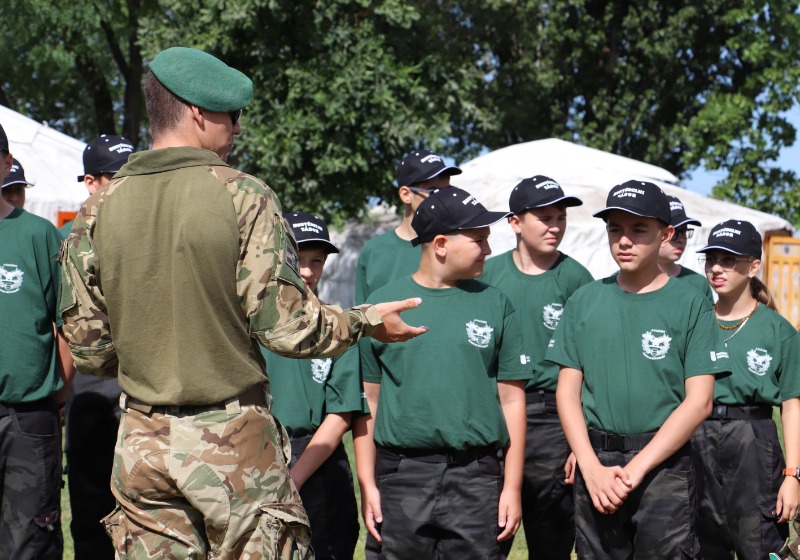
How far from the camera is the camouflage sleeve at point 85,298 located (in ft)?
10.8

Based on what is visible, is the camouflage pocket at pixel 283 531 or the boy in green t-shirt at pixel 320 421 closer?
the camouflage pocket at pixel 283 531

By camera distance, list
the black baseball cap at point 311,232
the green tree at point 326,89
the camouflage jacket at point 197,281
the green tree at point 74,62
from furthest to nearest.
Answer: the green tree at point 74,62 → the green tree at point 326,89 → the black baseball cap at point 311,232 → the camouflage jacket at point 197,281

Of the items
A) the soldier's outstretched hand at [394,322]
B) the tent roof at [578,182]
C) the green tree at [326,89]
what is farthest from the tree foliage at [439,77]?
the soldier's outstretched hand at [394,322]

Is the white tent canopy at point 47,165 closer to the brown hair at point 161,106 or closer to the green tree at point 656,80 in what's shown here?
the brown hair at point 161,106

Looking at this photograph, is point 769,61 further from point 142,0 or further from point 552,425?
point 552,425

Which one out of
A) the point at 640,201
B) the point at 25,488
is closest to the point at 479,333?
the point at 640,201

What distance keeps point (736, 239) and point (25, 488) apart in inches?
147

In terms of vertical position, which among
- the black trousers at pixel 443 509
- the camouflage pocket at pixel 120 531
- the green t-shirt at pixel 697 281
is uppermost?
the green t-shirt at pixel 697 281

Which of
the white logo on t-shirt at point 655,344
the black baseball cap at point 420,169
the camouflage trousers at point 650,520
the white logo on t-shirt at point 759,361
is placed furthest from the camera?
the black baseball cap at point 420,169

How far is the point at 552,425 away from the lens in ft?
18.2

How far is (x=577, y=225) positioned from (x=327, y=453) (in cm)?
1315

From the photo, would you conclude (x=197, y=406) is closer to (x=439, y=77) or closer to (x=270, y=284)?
(x=270, y=284)

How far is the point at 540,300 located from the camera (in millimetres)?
5668

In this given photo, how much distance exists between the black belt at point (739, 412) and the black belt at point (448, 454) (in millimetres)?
1569
